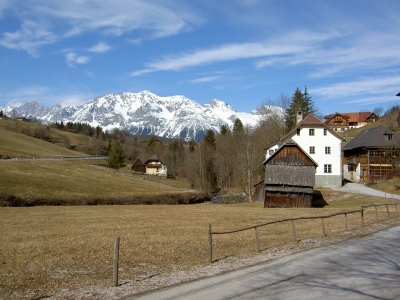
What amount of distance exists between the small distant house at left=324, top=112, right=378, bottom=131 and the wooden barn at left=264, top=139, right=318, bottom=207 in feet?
326

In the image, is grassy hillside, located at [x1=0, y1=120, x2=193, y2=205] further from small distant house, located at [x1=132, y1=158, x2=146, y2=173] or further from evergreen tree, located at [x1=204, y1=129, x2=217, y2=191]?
small distant house, located at [x1=132, y1=158, x2=146, y2=173]

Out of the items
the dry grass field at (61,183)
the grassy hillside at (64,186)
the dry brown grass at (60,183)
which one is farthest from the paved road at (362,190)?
the dry brown grass at (60,183)

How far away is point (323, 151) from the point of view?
2367 inches

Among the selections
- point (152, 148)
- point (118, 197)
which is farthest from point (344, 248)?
point (152, 148)

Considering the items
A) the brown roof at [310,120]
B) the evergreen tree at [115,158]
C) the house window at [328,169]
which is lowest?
the house window at [328,169]

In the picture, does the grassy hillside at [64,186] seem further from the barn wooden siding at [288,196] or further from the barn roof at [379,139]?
the barn roof at [379,139]

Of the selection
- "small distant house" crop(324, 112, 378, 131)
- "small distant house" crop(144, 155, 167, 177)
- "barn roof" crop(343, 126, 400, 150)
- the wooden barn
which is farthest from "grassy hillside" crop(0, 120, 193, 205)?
"small distant house" crop(324, 112, 378, 131)

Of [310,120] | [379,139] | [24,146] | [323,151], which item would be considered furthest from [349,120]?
[24,146]

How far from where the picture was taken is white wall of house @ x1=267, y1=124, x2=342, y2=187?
2327 inches

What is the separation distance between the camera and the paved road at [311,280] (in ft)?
32.0

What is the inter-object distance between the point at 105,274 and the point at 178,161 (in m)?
124

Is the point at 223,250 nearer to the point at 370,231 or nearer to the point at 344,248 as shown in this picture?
the point at 344,248

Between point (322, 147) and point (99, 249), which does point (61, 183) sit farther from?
point (99, 249)

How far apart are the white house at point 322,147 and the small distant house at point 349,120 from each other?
8519 cm
